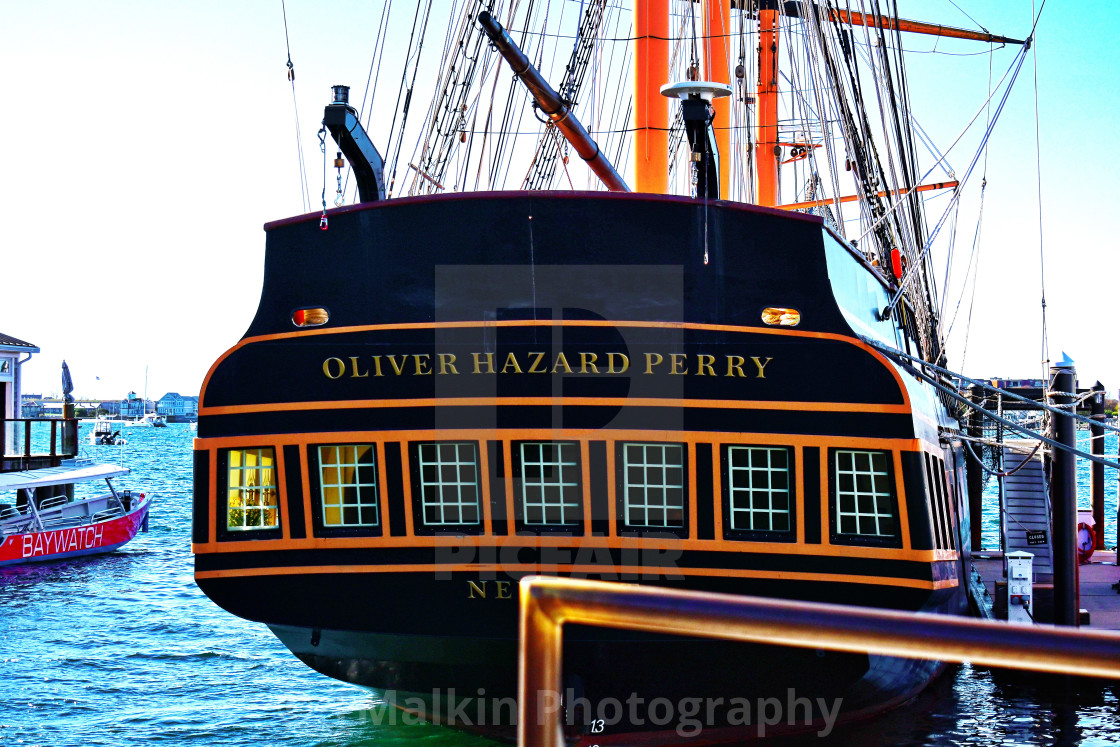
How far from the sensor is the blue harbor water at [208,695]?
12.1 metres

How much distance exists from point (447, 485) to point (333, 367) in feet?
4.15

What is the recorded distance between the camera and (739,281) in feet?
27.6

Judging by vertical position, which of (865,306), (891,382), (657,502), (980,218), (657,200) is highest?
(980,218)

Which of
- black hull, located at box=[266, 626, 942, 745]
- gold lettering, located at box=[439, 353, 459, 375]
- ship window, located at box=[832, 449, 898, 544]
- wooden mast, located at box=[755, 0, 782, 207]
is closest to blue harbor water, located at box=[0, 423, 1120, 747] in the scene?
black hull, located at box=[266, 626, 942, 745]

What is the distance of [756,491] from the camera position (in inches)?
331

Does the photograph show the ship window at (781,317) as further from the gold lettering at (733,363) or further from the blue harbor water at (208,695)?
the blue harbor water at (208,695)

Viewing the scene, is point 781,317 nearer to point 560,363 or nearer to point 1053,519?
point 560,363

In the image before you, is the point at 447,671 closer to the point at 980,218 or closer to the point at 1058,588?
the point at 1058,588

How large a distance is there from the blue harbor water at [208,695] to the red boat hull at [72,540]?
7.81ft

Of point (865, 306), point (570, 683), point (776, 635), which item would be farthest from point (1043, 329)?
point (776, 635)

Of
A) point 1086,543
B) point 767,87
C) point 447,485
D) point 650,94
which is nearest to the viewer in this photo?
point 447,485

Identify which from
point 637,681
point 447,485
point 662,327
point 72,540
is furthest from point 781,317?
point 72,540

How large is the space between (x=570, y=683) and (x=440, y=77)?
886 centimetres

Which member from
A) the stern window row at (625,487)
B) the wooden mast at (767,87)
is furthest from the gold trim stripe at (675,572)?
the wooden mast at (767,87)
